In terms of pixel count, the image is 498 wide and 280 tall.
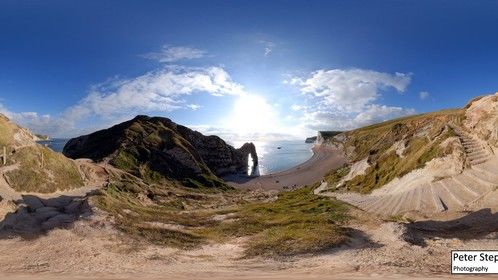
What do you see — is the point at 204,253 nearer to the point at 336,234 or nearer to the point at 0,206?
the point at 336,234

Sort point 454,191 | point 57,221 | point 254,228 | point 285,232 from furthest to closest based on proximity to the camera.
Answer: point 454,191 → point 254,228 → point 57,221 → point 285,232

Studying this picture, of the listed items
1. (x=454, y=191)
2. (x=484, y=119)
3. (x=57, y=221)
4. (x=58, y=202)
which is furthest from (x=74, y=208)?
(x=484, y=119)

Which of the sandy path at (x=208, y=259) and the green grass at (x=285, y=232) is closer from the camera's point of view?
the sandy path at (x=208, y=259)

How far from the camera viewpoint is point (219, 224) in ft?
229

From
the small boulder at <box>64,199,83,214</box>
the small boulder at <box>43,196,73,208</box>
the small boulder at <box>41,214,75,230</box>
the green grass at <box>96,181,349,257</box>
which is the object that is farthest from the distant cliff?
the small boulder at <box>41,214,75,230</box>

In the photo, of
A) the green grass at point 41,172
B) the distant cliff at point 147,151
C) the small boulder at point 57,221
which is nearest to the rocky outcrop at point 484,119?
the small boulder at point 57,221

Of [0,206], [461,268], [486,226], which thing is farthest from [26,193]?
[486,226]

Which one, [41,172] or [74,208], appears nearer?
[74,208]

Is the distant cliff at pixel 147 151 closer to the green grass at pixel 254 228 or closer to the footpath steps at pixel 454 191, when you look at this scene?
the green grass at pixel 254 228

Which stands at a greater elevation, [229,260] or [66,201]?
[66,201]

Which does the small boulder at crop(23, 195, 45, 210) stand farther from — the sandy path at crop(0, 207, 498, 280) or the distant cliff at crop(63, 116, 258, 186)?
the distant cliff at crop(63, 116, 258, 186)

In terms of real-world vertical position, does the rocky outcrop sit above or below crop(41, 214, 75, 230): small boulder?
above

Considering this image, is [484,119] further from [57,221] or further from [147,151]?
[147,151]

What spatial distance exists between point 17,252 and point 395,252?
140ft
